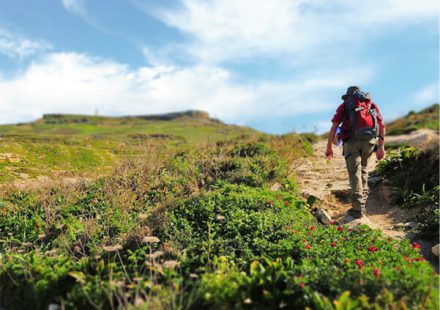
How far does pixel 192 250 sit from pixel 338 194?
4.97 metres

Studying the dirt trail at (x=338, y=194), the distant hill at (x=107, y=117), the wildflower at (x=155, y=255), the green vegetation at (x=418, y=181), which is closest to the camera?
the wildflower at (x=155, y=255)

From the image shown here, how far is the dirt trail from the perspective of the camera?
792 cm

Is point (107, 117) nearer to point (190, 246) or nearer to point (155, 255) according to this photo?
point (190, 246)

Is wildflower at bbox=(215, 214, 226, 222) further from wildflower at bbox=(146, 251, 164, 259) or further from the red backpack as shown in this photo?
the red backpack

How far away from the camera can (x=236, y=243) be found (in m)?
5.72

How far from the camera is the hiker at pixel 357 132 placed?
24.3 feet

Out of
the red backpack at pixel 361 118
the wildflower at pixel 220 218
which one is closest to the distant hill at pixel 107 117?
the red backpack at pixel 361 118

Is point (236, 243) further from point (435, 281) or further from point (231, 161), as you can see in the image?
point (231, 161)

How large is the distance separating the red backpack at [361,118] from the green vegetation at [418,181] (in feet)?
5.42

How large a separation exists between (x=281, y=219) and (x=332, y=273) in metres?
2.04

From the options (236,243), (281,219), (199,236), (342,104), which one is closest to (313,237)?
(281,219)

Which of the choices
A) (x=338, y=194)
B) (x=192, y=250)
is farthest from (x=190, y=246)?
(x=338, y=194)

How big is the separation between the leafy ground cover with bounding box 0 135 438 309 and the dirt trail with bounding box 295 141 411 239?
0.88 m

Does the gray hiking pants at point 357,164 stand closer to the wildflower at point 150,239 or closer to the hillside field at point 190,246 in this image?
the hillside field at point 190,246
